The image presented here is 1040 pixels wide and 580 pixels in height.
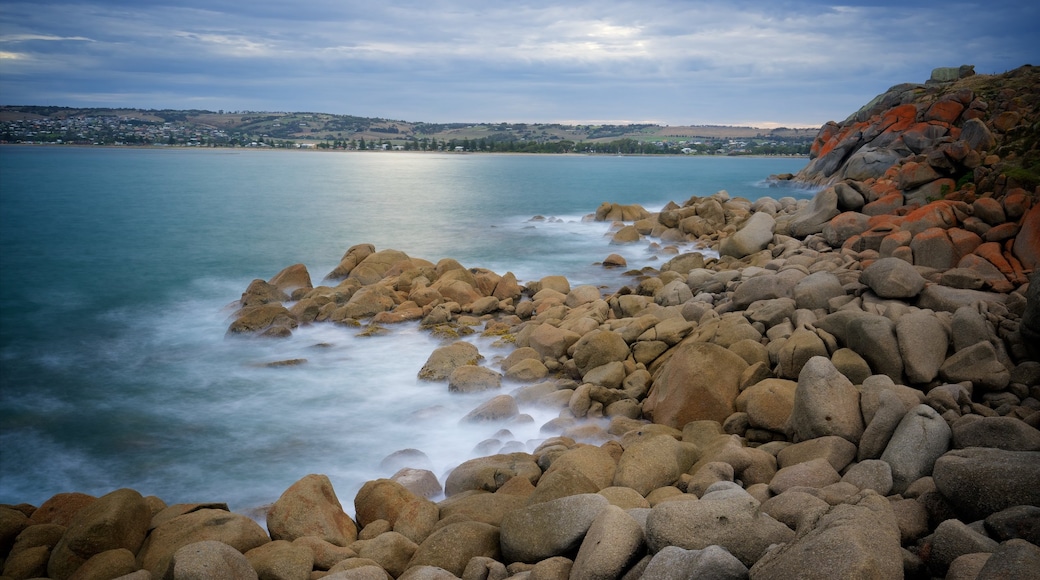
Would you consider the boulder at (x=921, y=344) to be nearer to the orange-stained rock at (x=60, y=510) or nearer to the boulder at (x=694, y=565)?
the boulder at (x=694, y=565)

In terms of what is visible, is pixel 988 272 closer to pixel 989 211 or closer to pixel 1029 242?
pixel 1029 242

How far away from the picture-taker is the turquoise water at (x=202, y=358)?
11445mm

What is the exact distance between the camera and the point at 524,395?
→ 12570mm

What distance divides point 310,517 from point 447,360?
23.6 ft

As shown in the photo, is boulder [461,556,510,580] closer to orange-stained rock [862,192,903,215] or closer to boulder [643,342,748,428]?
boulder [643,342,748,428]

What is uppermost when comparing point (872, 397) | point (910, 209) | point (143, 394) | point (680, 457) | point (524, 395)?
point (910, 209)

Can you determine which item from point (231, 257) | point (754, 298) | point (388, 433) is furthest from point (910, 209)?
point (231, 257)

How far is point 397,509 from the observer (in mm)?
7930

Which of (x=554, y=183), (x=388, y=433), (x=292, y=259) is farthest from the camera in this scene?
(x=554, y=183)

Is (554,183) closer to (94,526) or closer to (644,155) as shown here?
(94,526)

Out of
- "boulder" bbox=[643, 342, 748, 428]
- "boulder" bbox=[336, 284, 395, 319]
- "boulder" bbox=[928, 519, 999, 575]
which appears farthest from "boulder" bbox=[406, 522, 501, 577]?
"boulder" bbox=[336, 284, 395, 319]

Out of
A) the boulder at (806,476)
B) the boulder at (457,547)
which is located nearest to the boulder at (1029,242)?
the boulder at (806,476)

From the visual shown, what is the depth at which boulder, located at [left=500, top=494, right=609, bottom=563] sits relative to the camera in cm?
604

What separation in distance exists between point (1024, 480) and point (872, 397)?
8.24 feet
